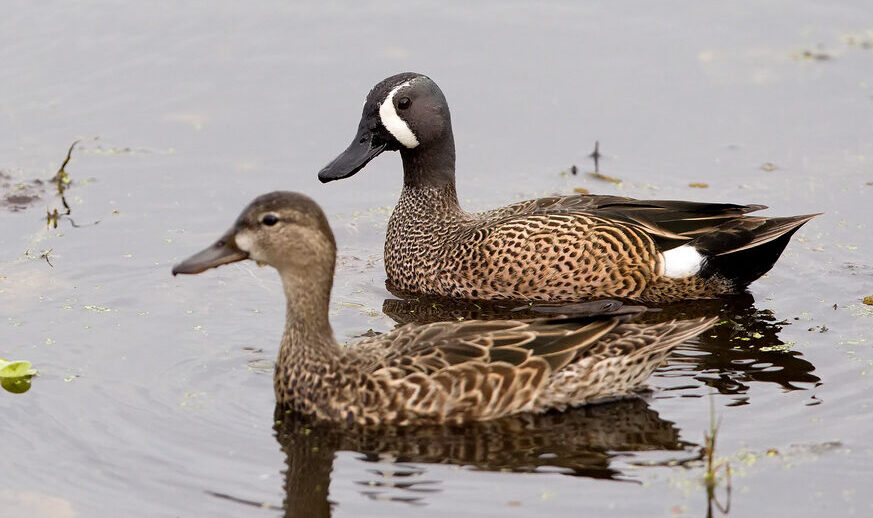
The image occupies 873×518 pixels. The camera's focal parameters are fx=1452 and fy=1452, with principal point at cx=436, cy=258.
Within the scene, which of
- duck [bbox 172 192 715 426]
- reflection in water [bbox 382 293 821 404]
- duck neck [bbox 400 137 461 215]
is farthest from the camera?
duck neck [bbox 400 137 461 215]

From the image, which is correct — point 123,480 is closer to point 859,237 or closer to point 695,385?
point 695,385

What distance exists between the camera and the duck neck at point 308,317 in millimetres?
8359

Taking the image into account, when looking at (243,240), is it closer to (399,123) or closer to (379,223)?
(399,123)

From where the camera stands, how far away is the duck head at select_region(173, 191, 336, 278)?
8.22 m

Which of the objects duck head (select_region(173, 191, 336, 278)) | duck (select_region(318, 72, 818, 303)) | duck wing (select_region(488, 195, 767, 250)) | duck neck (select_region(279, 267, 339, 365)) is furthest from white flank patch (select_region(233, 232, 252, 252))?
duck wing (select_region(488, 195, 767, 250))

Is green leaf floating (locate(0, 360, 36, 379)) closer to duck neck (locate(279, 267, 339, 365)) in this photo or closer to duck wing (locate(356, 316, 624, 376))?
duck neck (locate(279, 267, 339, 365))

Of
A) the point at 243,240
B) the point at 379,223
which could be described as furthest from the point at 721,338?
A: the point at 243,240

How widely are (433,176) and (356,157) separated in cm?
62

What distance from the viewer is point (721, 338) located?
987cm

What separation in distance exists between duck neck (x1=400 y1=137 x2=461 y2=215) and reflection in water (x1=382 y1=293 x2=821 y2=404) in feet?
2.70

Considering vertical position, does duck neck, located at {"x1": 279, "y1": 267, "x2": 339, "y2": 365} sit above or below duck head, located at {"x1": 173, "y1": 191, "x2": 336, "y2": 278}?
below

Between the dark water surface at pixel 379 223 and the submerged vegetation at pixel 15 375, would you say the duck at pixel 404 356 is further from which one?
the submerged vegetation at pixel 15 375

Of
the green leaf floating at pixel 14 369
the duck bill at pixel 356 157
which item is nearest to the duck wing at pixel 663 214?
the duck bill at pixel 356 157

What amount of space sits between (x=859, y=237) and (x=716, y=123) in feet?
7.90
